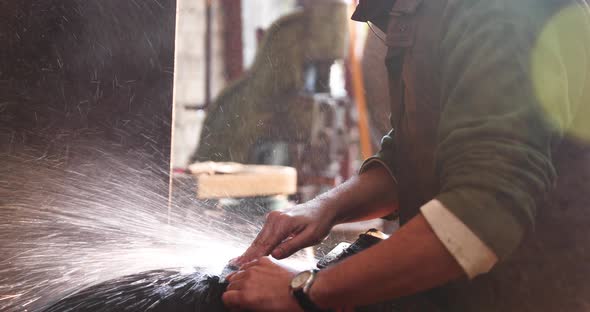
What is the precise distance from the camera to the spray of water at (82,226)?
1.67 m

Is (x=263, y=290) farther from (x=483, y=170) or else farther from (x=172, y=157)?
(x=172, y=157)

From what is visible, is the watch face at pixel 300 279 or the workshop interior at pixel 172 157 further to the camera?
the watch face at pixel 300 279

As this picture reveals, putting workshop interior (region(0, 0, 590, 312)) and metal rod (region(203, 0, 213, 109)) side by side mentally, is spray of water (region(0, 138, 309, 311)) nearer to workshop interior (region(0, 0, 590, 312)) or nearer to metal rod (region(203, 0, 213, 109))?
workshop interior (region(0, 0, 590, 312))

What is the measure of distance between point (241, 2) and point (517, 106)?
680cm

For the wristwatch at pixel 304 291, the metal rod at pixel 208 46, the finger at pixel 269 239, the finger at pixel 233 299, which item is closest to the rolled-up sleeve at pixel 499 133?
the wristwatch at pixel 304 291

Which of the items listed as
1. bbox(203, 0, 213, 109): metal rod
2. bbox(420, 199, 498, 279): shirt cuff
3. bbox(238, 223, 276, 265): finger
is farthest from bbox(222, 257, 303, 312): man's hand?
bbox(203, 0, 213, 109): metal rod

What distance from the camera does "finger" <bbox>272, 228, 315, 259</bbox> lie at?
1.56 meters

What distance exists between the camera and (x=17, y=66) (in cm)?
164

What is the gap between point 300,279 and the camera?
1.21m

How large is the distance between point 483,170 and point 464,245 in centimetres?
14

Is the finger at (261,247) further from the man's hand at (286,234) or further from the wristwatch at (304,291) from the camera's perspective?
the wristwatch at (304,291)

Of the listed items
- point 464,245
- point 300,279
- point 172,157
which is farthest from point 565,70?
point 172,157

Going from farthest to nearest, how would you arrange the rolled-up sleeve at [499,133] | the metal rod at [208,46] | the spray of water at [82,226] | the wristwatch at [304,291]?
the metal rod at [208,46] < the spray of water at [82,226] < the wristwatch at [304,291] < the rolled-up sleeve at [499,133]

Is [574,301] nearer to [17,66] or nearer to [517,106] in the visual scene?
[517,106]
